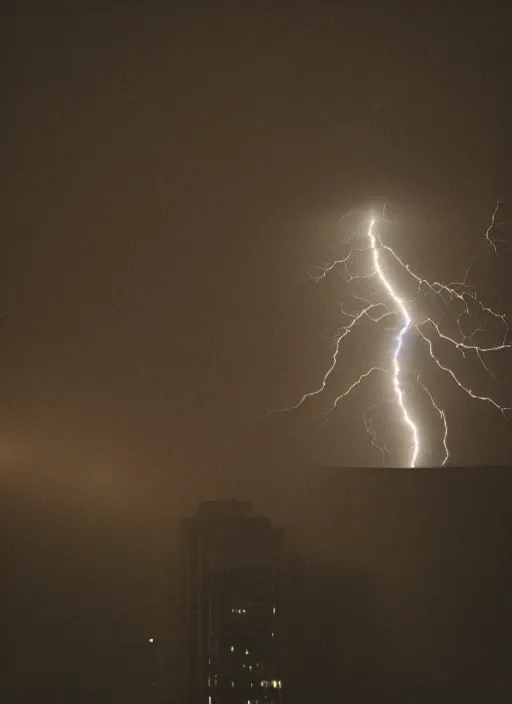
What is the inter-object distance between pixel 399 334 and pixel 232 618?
94 cm

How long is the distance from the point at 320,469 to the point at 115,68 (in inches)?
53.6

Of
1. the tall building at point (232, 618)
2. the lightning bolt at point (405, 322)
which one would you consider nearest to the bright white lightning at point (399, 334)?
the lightning bolt at point (405, 322)

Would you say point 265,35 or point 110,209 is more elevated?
point 265,35

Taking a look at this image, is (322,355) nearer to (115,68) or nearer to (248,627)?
(248,627)

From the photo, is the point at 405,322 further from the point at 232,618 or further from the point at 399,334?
the point at 232,618

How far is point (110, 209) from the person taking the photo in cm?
222

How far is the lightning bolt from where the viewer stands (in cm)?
220

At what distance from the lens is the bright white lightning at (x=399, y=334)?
7.20ft

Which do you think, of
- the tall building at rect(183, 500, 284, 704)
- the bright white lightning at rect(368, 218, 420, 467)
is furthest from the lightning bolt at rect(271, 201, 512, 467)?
the tall building at rect(183, 500, 284, 704)

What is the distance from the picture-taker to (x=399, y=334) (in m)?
2.21

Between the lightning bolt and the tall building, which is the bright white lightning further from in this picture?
the tall building

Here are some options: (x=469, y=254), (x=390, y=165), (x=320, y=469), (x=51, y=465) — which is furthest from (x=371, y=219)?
(x=51, y=465)

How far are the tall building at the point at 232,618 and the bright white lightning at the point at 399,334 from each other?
543mm

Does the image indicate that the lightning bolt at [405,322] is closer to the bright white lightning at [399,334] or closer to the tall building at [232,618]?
the bright white lightning at [399,334]
